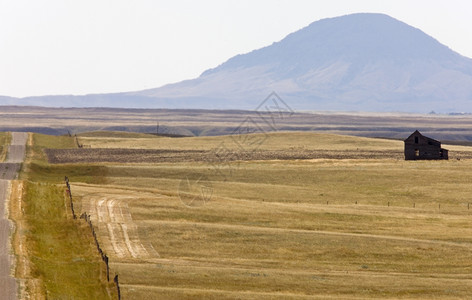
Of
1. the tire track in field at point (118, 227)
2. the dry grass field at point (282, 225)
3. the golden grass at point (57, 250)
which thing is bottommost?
the dry grass field at point (282, 225)

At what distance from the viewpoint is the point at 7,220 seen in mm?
63969

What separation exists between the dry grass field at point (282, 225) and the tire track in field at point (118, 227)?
3.7 inches

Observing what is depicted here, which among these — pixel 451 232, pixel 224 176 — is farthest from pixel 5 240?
pixel 224 176

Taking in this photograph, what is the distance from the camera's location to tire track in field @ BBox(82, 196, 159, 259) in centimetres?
5872

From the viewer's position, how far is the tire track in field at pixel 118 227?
58.7 metres

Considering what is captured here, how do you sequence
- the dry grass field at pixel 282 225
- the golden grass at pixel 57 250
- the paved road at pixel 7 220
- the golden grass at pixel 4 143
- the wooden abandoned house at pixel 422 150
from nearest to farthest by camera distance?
1. the paved road at pixel 7 220
2. the golden grass at pixel 57 250
3. the dry grass field at pixel 282 225
4. the wooden abandoned house at pixel 422 150
5. the golden grass at pixel 4 143

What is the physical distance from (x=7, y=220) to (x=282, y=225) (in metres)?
21.9

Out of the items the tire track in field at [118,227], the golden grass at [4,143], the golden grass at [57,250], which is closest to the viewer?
the golden grass at [57,250]

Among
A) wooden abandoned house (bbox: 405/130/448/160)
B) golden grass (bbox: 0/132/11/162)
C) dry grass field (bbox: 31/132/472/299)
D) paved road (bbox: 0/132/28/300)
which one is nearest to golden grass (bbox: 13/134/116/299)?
paved road (bbox: 0/132/28/300)

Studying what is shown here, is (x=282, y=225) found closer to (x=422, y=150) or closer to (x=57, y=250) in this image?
(x=57, y=250)

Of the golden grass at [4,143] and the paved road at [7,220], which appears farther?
the golden grass at [4,143]

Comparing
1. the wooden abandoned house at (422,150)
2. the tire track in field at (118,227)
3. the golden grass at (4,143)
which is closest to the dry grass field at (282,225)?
the tire track in field at (118,227)

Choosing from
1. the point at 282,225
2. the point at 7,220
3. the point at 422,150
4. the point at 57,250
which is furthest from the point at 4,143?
the point at 57,250

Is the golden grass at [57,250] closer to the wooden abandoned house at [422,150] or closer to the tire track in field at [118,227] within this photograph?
the tire track in field at [118,227]
